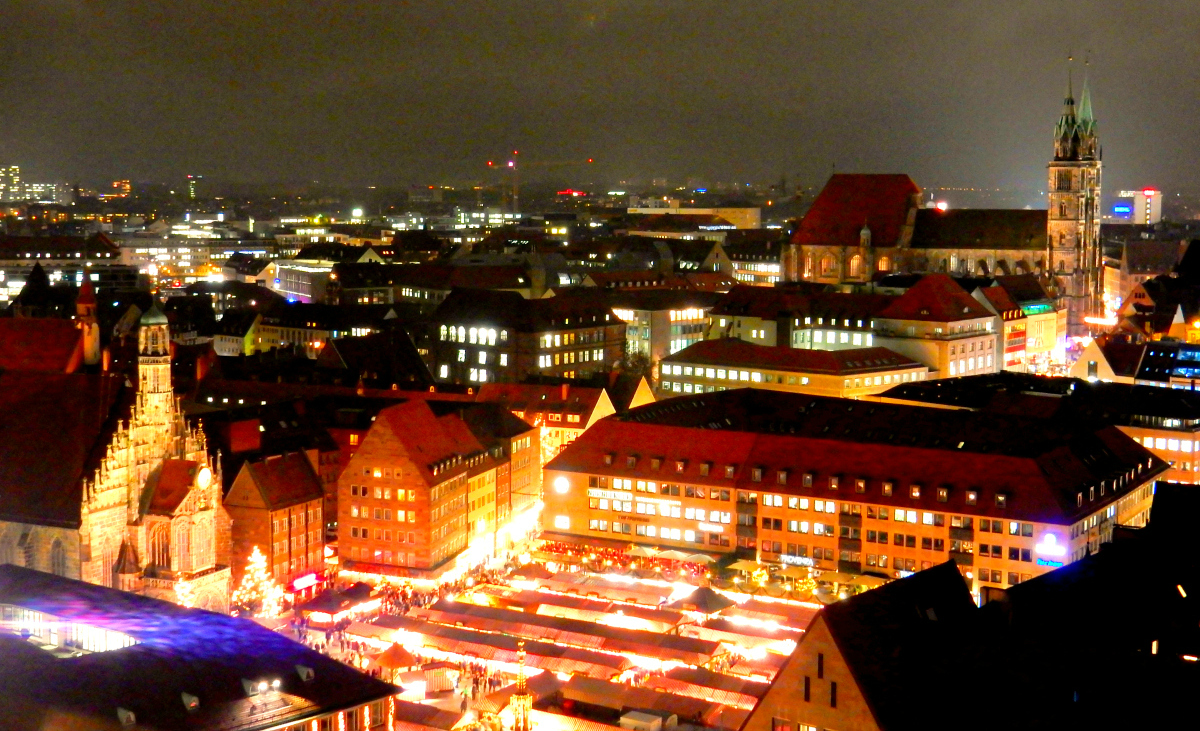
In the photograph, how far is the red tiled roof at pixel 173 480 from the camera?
65.8m

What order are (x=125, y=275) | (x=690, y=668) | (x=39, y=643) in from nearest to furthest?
(x=39, y=643), (x=690, y=668), (x=125, y=275)

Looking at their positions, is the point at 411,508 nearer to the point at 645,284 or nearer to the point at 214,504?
the point at 214,504

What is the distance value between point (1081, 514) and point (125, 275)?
129 metres

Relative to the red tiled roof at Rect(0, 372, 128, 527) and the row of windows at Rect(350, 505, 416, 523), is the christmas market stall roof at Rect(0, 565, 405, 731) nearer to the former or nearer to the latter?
the red tiled roof at Rect(0, 372, 128, 527)

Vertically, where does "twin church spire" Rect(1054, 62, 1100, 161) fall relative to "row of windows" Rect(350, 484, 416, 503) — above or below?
above

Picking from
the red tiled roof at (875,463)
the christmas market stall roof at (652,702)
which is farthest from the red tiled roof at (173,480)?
the christmas market stall roof at (652,702)

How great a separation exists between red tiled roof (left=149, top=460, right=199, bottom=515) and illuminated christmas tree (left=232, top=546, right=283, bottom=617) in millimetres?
3818

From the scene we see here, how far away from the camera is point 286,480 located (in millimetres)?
72625

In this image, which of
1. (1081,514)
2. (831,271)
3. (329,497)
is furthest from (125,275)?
(1081,514)

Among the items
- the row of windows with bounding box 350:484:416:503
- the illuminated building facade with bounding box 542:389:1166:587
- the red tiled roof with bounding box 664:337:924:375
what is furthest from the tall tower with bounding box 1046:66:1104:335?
the row of windows with bounding box 350:484:416:503

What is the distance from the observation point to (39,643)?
46.4 m

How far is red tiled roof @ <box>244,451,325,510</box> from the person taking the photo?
232 feet

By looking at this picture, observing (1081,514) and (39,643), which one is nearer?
(39,643)

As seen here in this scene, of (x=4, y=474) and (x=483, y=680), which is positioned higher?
(x=4, y=474)
